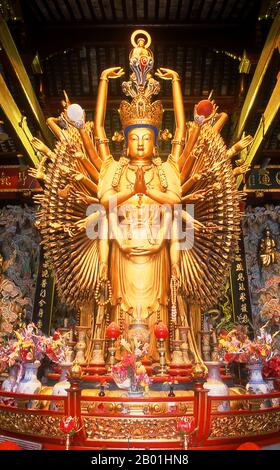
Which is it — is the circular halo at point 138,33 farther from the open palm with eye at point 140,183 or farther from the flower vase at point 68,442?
the flower vase at point 68,442

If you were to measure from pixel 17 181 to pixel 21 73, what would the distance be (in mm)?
2022

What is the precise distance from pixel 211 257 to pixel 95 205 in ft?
4.85

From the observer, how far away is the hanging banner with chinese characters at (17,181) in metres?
6.73

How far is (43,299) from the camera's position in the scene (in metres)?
6.15

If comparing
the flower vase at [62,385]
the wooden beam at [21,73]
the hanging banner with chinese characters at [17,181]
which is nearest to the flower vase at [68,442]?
the flower vase at [62,385]

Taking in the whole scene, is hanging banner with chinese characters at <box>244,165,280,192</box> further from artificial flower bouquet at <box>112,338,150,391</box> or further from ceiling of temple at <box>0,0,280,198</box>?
artificial flower bouquet at <box>112,338,150,391</box>

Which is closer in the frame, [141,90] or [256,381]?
[256,381]

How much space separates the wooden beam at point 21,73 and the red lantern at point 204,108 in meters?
2.08

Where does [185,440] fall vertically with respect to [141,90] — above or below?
below

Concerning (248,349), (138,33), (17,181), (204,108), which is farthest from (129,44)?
(248,349)

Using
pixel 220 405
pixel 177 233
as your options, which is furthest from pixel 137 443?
pixel 177 233

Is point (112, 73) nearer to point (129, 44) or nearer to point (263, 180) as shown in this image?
point (129, 44)

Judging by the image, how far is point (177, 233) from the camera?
4.99 m

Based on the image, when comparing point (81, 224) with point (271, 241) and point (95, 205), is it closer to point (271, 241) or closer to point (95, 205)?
point (95, 205)
